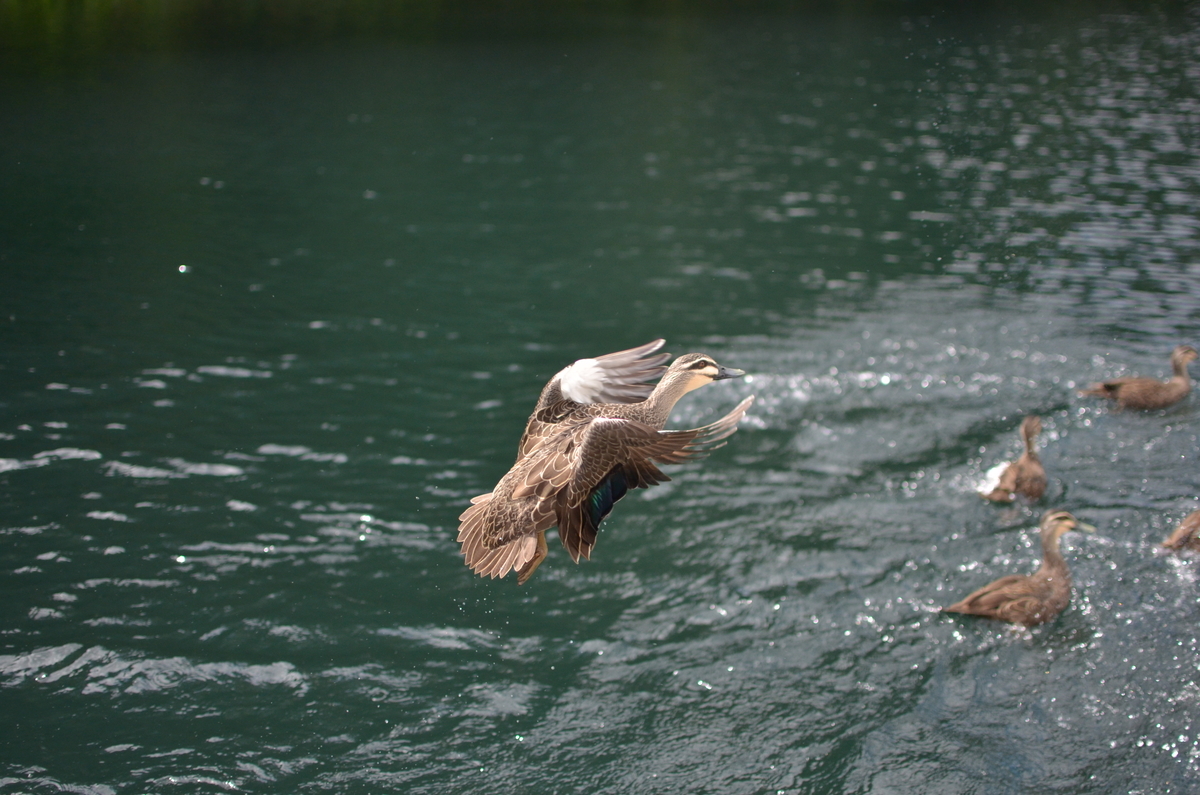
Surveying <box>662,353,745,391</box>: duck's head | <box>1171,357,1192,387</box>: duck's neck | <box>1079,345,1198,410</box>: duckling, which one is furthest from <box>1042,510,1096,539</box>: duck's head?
<box>662,353,745,391</box>: duck's head

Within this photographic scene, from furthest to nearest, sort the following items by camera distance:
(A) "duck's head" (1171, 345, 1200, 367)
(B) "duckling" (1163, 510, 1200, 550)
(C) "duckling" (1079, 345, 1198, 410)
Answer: (A) "duck's head" (1171, 345, 1200, 367)
(C) "duckling" (1079, 345, 1198, 410)
(B) "duckling" (1163, 510, 1200, 550)

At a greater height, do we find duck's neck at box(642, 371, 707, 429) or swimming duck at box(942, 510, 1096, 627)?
duck's neck at box(642, 371, 707, 429)

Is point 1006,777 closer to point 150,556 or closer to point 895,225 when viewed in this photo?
point 150,556

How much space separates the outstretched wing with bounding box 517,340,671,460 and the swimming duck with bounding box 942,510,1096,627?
4.01 meters

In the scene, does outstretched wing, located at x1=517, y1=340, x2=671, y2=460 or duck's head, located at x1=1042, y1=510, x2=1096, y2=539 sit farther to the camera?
duck's head, located at x1=1042, y1=510, x2=1096, y2=539

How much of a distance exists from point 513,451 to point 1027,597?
6154 mm

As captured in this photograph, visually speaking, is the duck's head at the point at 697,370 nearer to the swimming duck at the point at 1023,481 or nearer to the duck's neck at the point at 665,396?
the duck's neck at the point at 665,396

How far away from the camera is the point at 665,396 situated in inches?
274

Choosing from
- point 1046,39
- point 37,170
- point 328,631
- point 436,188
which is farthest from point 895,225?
point 1046,39

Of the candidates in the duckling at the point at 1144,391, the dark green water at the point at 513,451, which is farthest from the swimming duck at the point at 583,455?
the duckling at the point at 1144,391

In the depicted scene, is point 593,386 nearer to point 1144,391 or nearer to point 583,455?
point 583,455

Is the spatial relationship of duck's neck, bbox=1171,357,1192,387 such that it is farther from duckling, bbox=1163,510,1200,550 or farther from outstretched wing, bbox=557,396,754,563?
outstretched wing, bbox=557,396,754,563

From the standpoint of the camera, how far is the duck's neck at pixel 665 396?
6.91 m

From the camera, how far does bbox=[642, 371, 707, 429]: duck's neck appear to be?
22.7 ft
